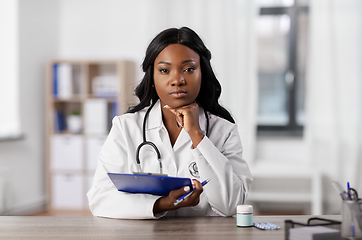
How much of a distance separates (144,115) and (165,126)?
91mm

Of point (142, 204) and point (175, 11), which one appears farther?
point (175, 11)

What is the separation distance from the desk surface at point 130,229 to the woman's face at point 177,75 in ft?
1.34

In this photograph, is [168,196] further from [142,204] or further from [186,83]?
[186,83]

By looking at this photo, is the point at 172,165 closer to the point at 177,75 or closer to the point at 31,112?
the point at 177,75

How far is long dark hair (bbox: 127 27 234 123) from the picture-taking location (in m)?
1.53

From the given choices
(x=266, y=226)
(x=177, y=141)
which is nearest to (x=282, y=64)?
(x=177, y=141)

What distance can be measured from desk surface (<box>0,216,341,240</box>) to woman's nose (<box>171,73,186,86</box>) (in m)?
0.44

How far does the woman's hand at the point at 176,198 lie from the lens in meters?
1.30

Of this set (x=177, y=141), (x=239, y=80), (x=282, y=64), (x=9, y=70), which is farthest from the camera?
(x=282, y=64)

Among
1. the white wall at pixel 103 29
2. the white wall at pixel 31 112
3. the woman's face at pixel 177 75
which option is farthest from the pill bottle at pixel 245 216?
the white wall at pixel 103 29

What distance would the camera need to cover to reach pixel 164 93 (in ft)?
4.88

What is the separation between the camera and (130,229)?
1.26 m

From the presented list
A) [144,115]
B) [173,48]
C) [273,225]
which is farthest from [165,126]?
[273,225]

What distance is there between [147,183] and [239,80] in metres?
3.13
